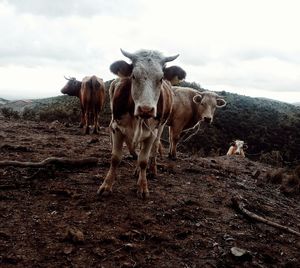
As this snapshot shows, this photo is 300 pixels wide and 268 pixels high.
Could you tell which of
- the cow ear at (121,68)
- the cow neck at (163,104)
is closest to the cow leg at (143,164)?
the cow neck at (163,104)

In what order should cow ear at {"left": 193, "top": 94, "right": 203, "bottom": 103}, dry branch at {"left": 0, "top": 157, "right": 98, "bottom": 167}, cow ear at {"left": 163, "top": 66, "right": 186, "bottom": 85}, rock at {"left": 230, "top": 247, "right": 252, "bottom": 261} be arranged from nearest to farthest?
rock at {"left": 230, "top": 247, "right": 252, "bottom": 261} < cow ear at {"left": 163, "top": 66, "right": 186, "bottom": 85} < dry branch at {"left": 0, "top": 157, "right": 98, "bottom": 167} < cow ear at {"left": 193, "top": 94, "right": 203, "bottom": 103}

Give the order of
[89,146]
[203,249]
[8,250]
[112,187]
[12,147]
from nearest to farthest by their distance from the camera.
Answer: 1. [8,250]
2. [203,249]
3. [112,187]
4. [12,147]
5. [89,146]

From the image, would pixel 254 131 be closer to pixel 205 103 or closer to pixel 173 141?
pixel 205 103

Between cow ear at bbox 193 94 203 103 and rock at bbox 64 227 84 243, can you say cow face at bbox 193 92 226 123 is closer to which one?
cow ear at bbox 193 94 203 103

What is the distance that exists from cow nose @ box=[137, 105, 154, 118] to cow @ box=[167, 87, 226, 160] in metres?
5.52

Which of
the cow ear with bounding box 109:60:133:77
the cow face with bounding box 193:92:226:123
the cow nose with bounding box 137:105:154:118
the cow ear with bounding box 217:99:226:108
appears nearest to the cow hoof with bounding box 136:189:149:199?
the cow nose with bounding box 137:105:154:118

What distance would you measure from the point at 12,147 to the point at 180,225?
4.74 meters

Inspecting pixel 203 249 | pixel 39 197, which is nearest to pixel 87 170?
pixel 39 197

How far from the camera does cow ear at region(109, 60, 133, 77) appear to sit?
5.63 metres

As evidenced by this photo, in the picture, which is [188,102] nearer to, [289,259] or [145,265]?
[289,259]

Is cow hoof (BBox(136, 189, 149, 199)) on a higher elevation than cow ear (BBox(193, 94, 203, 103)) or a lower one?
lower

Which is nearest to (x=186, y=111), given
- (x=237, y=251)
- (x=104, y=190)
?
(x=104, y=190)

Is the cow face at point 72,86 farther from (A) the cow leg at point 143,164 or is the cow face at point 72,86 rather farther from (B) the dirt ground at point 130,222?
(A) the cow leg at point 143,164

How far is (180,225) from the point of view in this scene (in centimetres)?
533
